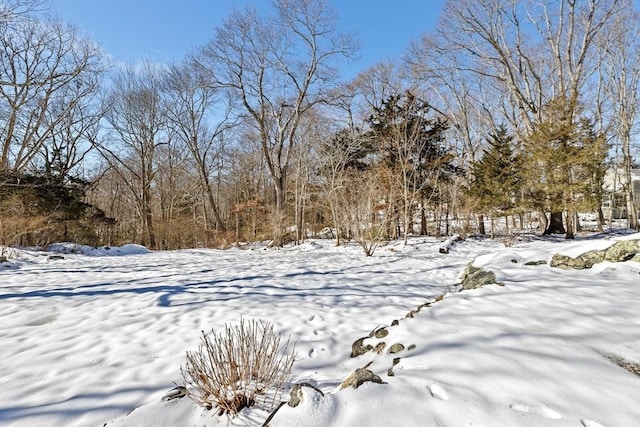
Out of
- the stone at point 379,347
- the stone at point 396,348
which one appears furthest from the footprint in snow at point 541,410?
the stone at point 379,347

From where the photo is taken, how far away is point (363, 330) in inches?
136

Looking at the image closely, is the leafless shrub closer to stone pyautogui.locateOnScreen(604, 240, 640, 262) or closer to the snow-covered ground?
the snow-covered ground

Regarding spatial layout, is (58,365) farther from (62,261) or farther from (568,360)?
(62,261)

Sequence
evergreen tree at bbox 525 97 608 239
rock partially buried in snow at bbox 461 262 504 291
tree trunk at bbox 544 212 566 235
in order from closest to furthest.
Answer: rock partially buried in snow at bbox 461 262 504 291 → evergreen tree at bbox 525 97 608 239 → tree trunk at bbox 544 212 566 235

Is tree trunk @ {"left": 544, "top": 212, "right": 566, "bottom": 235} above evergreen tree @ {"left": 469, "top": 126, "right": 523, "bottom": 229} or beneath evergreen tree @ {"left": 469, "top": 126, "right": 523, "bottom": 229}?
beneath

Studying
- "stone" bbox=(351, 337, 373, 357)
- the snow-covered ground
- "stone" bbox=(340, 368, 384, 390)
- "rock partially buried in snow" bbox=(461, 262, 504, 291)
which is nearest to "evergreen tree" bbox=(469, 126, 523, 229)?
the snow-covered ground

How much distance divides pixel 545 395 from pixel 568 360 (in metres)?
0.50

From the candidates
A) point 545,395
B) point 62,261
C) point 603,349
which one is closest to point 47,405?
point 545,395

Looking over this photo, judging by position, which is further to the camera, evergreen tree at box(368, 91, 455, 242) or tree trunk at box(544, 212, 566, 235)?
evergreen tree at box(368, 91, 455, 242)

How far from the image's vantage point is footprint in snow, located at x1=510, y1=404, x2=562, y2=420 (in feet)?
4.39

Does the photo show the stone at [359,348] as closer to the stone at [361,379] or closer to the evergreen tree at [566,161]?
the stone at [361,379]

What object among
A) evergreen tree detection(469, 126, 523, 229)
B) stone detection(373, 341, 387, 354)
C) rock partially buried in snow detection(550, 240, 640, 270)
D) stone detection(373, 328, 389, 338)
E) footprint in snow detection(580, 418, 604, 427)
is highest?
evergreen tree detection(469, 126, 523, 229)

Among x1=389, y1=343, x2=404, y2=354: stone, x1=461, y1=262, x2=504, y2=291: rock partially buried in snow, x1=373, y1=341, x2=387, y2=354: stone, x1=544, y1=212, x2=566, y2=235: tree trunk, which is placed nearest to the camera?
x1=389, y1=343, x2=404, y2=354: stone

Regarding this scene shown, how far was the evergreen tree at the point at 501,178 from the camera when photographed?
40.3ft
